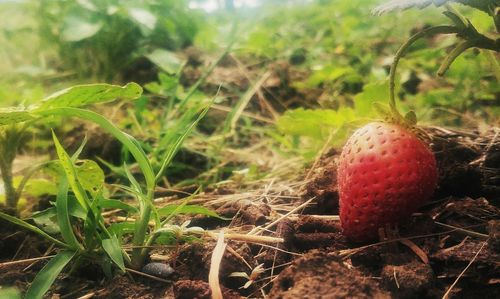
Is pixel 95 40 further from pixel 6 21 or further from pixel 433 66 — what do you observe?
pixel 433 66

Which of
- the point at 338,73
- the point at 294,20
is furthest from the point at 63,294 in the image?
the point at 294,20

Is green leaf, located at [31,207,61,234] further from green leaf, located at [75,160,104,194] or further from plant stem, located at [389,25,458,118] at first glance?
plant stem, located at [389,25,458,118]

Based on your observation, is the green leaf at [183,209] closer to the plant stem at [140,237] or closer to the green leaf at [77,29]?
the plant stem at [140,237]

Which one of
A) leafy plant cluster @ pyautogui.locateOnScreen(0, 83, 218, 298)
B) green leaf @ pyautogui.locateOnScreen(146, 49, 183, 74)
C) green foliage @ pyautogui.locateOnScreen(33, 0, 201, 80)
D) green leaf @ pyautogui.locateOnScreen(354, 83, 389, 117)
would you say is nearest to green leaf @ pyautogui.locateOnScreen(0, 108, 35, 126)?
leafy plant cluster @ pyautogui.locateOnScreen(0, 83, 218, 298)

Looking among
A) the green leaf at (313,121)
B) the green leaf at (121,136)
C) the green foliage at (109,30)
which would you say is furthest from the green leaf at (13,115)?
the green foliage at (109,30)

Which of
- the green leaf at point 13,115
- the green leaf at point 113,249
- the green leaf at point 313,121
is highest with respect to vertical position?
the green leaf at point 13,115

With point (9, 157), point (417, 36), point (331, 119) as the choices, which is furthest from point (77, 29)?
point (417, 36)
